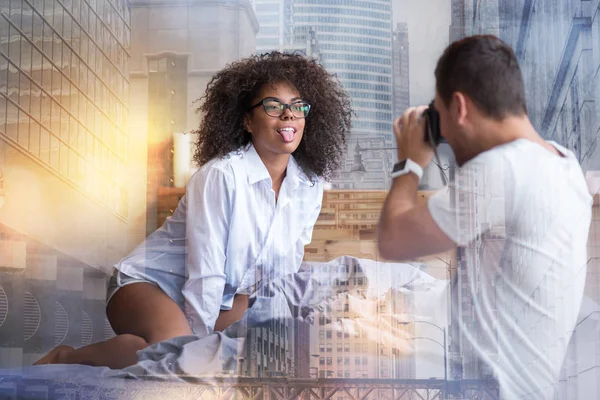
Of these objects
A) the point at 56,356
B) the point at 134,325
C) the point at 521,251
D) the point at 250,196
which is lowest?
the point at 56,356

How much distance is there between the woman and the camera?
13.7 inches

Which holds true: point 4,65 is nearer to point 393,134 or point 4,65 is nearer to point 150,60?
point 150,60

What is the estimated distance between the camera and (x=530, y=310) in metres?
3.53

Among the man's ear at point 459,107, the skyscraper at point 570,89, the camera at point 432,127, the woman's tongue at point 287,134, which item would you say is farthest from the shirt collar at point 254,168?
the skyscraper at point 570,89

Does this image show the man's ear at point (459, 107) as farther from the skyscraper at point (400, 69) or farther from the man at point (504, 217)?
the skyscraper at point (400, 69)

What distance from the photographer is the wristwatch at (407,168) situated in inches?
140

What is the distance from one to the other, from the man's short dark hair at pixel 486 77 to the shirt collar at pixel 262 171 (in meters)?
0.59

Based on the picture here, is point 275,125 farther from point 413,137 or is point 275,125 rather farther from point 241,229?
point 413,137

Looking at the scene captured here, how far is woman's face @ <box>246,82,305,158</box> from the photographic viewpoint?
3.77 m

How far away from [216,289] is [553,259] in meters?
1.20

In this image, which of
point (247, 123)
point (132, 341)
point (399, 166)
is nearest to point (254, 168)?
point (247, 123)

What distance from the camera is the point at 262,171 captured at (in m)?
3.79

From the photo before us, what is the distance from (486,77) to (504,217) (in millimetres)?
471

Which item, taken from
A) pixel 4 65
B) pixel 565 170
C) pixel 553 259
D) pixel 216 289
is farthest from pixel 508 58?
pixel 4 65
